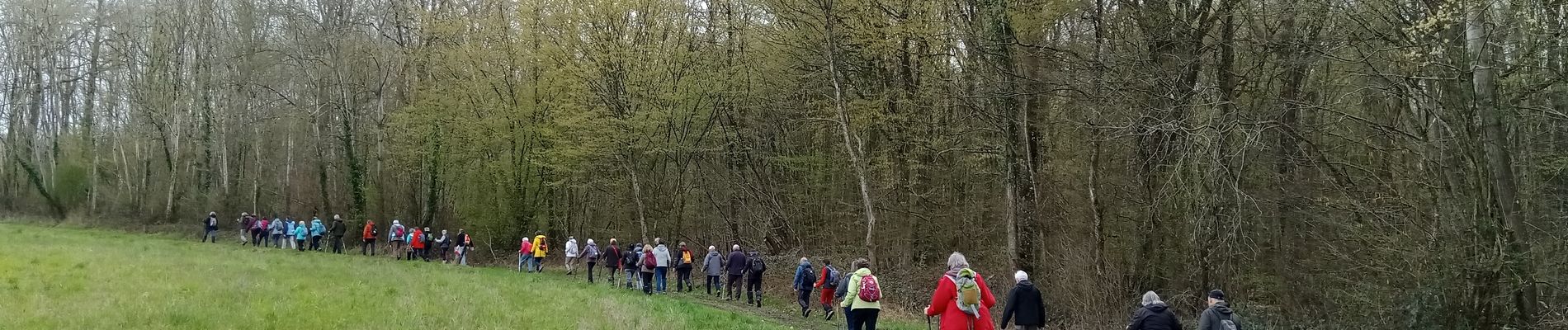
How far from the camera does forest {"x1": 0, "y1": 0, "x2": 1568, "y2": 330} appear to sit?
1062cm

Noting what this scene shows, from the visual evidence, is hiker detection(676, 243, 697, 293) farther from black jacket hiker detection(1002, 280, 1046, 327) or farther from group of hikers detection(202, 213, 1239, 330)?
black jacket hiker detection(1002, 280, 1046, 327)

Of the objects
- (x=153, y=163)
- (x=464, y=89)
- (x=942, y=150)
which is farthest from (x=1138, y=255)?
(x=153, y=163)

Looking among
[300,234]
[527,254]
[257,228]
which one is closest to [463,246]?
[527,254]

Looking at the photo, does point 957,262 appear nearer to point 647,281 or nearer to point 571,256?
point 647,281

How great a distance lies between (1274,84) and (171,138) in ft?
132

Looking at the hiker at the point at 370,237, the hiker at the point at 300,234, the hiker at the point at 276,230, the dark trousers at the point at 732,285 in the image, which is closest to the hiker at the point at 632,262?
the dark trousers at the point at 732,285

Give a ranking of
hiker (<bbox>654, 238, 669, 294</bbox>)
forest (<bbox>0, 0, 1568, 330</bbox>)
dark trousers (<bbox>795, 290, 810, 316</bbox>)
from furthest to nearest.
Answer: hiker (<bbox>654, 238, 669, 294</bbox>), dark trousers (<bbox>795, 290, 810, 316</bbox>), forest (<bbox>0, 0, 1568, 330</bbox>)

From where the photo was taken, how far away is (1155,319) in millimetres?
Answer: 8344

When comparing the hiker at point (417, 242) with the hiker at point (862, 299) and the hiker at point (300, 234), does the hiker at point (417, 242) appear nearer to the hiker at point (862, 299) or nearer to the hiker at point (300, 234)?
the hiker at point (300, 234)

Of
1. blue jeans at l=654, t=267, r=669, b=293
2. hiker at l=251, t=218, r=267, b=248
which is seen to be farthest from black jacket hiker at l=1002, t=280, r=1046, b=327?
hiker at l=251, t=218, r=267, b=248

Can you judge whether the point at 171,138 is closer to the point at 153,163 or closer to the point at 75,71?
the point at 153,163

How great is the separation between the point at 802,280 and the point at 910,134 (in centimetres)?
591

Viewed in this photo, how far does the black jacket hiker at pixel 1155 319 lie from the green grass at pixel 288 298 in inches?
210

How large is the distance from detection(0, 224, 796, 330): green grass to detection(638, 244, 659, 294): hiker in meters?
0.60
